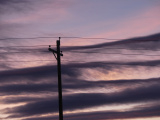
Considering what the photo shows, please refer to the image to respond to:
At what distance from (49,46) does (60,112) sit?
528cm

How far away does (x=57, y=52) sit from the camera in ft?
111

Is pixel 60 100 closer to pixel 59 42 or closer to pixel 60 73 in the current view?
pixel 60 73

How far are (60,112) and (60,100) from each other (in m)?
0.92

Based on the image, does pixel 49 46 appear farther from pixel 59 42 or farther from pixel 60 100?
pixel 60 100

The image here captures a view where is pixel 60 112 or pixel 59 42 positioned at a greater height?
pixel 59 42

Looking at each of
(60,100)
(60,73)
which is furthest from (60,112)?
(60,73)

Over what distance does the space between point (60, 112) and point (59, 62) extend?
3.99 m

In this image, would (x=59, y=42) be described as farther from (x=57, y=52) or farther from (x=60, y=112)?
(x=60, y=112)

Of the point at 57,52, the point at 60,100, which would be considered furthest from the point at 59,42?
the point at 60,100

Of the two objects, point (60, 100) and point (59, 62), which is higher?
point (59, 62)

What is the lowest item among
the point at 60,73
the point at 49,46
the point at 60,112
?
the point at 60,112

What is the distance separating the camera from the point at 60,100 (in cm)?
3250

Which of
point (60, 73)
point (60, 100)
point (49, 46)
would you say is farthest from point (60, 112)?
point (49, 46)

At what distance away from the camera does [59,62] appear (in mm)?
33406
